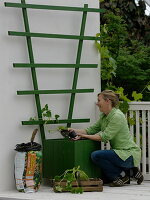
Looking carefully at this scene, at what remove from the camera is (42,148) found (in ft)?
19.9

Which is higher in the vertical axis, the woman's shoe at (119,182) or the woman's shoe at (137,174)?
the woman's shoe at (137,174)

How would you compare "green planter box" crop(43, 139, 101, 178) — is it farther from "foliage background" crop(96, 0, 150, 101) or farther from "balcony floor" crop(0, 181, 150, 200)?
"foliage background" crop(96, 0, 150, 101)

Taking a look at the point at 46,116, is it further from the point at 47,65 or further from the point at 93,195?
the point at 93,195

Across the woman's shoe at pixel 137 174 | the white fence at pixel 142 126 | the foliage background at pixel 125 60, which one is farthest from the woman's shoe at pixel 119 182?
the foliage background at pixel 125 60

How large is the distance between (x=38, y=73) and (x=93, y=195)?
4.69 ft

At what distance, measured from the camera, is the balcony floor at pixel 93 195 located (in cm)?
516

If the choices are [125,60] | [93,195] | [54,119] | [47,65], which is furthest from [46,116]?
[125,60]

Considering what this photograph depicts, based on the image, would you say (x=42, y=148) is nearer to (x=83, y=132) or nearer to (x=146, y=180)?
(x=83, y=132)

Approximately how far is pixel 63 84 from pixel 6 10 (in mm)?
971

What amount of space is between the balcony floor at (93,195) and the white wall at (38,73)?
14.1 inches

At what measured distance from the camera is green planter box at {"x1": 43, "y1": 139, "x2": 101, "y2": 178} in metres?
5.69

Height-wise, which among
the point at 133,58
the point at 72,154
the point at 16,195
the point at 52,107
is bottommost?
the point at 16,195

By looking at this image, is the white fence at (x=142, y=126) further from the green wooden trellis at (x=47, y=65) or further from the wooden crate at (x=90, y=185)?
the wooden crate at (x=90, y=185)

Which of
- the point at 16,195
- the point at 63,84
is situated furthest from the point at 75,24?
the point at 16,195
